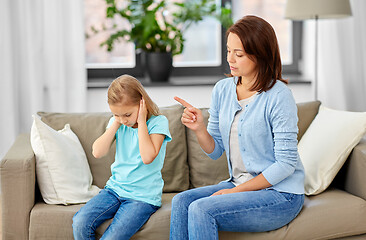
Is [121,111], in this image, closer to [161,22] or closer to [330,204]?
[330,204]

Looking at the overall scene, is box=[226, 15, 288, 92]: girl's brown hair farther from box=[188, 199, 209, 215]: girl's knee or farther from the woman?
box=[188, 199, 209, 215]: girl's knee

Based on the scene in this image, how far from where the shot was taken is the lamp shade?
2.95m

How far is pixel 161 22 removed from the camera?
3590mm

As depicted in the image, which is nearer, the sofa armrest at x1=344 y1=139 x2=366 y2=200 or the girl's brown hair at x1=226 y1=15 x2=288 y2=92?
the girl's brown hair at x1=226 y1=15 x2=288 y2=92

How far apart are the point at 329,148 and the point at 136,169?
862mm

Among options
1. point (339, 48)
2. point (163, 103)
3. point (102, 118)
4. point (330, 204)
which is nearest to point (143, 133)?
point (102, 118)

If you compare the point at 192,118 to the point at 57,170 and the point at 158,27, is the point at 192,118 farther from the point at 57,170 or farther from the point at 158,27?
the point at 158,27

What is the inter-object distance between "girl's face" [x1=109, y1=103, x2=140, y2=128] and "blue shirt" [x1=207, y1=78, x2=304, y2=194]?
35 centimetres

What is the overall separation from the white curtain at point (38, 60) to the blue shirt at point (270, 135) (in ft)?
5.24

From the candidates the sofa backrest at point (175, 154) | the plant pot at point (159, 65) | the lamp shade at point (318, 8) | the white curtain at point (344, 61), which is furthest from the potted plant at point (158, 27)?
the sofa backrest at point (175, 154)

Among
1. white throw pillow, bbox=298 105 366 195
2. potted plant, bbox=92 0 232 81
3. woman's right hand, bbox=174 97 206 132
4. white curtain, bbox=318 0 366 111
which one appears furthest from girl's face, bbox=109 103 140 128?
white curtain, bbox=318 0 366 111

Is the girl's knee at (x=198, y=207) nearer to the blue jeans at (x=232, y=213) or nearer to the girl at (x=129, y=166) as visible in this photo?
the blue jeans at (x=232, y=213)

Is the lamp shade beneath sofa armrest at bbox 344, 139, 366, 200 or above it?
above

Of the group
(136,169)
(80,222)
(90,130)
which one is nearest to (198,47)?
(90,130)
